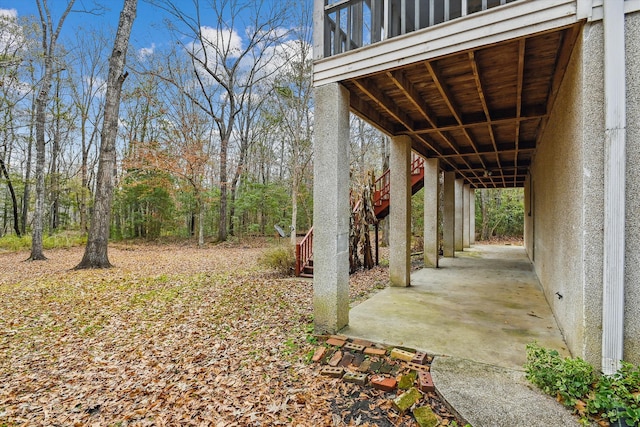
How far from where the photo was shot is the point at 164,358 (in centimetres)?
327

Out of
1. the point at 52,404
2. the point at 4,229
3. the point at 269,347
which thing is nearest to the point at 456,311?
the point at 269,347

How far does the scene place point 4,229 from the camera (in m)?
20.4

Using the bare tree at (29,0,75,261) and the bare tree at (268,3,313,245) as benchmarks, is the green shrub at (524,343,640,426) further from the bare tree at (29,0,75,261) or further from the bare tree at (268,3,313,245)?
the bare tree at (29,0,75,261)

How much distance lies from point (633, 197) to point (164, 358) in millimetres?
4456

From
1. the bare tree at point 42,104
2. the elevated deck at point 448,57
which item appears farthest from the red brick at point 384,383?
the bare tree at point 42,104

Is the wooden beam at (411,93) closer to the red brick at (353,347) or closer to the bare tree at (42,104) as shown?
the red brick at (353,347)

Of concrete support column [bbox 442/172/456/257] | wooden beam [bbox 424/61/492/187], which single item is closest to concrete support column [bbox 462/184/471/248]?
concrete support column [bbox 442/172/456/257]

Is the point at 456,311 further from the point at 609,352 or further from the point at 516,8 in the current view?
the point at 516,8

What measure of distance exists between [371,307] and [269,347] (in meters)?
1.89

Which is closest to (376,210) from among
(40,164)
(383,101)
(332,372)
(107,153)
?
(383,101)

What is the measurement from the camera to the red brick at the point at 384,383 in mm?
2580

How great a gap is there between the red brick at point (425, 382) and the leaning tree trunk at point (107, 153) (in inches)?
339

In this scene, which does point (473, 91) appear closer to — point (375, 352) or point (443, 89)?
point (443, 89)

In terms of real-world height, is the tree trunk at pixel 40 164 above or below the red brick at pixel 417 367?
above
